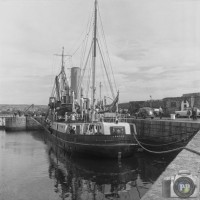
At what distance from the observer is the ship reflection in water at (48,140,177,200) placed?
1612 centimetres

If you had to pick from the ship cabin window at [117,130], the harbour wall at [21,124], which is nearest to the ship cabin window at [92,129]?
the ship cabin window at [117,130]

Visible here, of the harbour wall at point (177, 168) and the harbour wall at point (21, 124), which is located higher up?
the harbour wall at point (177, 168)

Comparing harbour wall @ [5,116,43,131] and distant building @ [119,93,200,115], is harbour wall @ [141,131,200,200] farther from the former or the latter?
harbour wall @ [5,116,43,131]

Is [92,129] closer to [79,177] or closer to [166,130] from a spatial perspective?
[166,130]

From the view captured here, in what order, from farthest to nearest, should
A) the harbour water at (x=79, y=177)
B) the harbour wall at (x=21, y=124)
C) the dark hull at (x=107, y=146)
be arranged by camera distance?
1. the harbour wall at (x=21, y=124)
2. the dark hull at (x=107, y=146)
3. the harbour water at (x=79, y=177)

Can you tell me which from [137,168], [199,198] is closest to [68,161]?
[137,168]

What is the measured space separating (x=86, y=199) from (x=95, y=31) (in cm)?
2127

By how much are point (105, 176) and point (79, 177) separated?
6.47 feet

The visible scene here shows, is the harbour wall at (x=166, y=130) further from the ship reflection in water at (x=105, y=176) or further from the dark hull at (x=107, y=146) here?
the dark hull at (x=107, y=146)

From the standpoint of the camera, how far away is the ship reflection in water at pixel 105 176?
16125 millimetres

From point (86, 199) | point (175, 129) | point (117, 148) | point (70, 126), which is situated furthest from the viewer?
point (70, 126)

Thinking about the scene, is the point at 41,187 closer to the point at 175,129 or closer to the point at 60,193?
the point at 60,193

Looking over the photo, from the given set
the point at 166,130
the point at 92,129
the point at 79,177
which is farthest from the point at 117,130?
the point at 79,177

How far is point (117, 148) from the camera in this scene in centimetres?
2433
